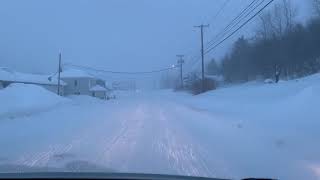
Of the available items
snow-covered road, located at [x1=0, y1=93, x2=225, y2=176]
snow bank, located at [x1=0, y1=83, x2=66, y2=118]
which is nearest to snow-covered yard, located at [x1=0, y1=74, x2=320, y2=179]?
snow-covered road, located at [x1=0, y1=93, x2=225, y2=176]

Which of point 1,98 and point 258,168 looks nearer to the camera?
point 258,168

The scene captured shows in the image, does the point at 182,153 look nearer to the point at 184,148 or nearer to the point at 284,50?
the point at 184,148

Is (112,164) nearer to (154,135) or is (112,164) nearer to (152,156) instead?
(152,156)

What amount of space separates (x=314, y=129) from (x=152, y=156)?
7.54 m

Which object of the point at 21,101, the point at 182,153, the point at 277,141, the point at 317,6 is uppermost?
the point at 317,6

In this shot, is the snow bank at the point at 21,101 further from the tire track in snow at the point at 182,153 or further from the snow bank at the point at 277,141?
the tire track in snow at the point at 182,153

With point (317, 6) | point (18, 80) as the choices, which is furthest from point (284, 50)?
point (18, 80)

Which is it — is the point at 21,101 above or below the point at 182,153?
above

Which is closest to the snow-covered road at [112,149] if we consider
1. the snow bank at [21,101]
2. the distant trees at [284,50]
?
the snow bank at [21,101]

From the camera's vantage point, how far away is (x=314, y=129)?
58.2 ft

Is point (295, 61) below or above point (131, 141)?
above

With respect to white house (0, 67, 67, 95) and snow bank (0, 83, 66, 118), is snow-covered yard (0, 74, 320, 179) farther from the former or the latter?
white house (0, 67, 67, 95)

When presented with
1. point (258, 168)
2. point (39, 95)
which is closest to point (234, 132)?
point (258, 168)

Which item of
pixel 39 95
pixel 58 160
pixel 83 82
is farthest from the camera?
pixel 83 82
